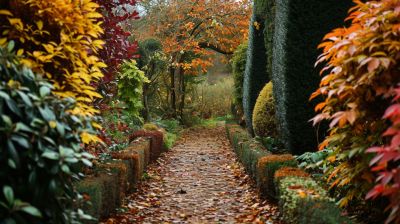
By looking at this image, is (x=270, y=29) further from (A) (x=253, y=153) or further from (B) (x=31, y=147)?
(B) (x=31, y=147)

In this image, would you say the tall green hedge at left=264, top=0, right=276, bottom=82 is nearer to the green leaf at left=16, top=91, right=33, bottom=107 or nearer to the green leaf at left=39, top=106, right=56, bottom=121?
the green leaf at left=39, top=106, right=56, bottom=121

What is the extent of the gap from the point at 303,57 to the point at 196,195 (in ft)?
9.34

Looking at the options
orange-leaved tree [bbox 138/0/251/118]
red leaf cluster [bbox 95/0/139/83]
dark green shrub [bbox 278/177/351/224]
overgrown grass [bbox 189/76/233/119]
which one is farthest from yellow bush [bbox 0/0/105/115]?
overgrown grass [bbox 189/76/233/119]

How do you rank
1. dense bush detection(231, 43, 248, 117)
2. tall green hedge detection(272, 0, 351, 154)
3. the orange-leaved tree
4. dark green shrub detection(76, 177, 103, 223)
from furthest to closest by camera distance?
the orange-leaved tree < dense bush detection(231, 43, 248, 117) < tall green hedge detection(272, 0, 351, 154) < dark green shrub detection(76, 177, 103, 223)

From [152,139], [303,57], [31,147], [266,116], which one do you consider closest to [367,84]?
[31,147]

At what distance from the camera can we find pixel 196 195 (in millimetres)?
7004

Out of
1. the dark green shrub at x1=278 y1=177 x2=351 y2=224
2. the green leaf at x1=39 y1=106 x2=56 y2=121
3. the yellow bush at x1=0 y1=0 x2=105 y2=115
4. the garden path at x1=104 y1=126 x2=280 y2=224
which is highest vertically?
the yellow bush at x1=0 y1=0 x2=105 y2=115

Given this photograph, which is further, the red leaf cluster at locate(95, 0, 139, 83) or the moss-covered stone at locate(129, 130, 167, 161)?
the moss-covered stone at locate(129, 130, 167, 161)

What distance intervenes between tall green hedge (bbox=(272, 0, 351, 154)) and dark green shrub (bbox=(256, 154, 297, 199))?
920 mm

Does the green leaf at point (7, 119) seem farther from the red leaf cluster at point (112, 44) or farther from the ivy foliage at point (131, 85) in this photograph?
the ivy foliage at point (131, 85)

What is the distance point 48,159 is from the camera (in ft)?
8.01

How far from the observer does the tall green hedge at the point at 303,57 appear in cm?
679

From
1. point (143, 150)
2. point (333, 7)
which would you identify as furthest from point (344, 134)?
point (143, 150)

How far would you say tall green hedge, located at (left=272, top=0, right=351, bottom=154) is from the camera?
6.79m
